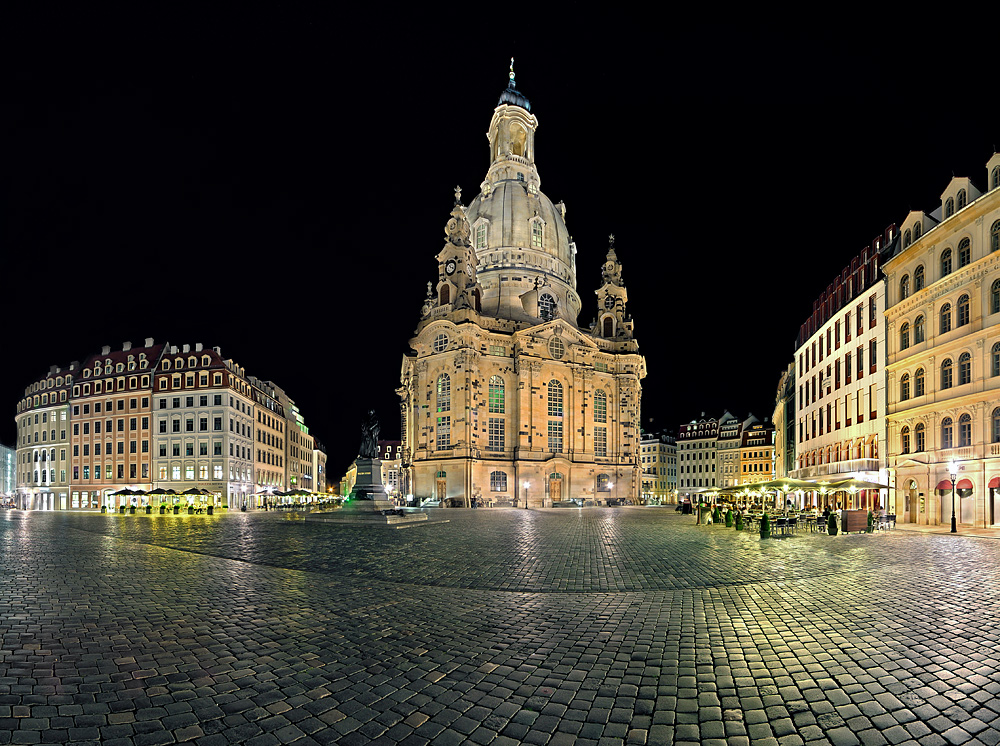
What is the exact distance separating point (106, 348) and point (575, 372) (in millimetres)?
66791

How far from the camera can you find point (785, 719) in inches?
219

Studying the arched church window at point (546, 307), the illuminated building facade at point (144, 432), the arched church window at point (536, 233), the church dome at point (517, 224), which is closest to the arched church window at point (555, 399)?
the arched church window at point (546, 307)

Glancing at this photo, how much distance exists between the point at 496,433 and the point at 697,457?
82.9 meters

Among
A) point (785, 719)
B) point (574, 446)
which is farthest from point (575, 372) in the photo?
A: point (785, 719)

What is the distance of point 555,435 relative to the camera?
82.3 m

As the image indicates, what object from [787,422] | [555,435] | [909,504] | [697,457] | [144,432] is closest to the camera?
[909,504]

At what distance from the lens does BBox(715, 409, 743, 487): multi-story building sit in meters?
138

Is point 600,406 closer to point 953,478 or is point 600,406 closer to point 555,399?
point 555,399

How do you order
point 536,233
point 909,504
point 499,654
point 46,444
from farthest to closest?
1. point 536,233
2. point 46,444
3. point 909,504
4. point 499,654

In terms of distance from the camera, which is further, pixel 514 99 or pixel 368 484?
pixel 514 99

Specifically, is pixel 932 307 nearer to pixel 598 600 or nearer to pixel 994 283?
pixel 994 283

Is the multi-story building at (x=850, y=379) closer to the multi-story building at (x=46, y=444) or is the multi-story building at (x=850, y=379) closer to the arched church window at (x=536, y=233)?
the arched church window at (x=536, y=233)

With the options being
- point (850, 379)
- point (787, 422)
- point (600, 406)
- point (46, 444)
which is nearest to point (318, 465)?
point (46, 444)

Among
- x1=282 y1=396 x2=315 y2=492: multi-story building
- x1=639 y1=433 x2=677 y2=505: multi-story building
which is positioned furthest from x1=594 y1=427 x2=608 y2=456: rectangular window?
x1=639 y1=433 x2=677 y2=505: multi-story building
